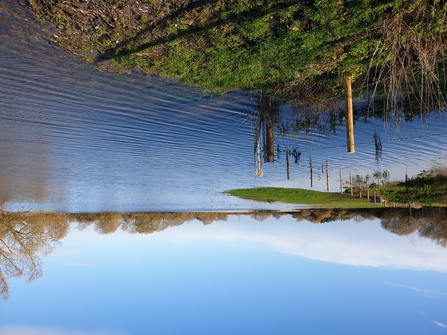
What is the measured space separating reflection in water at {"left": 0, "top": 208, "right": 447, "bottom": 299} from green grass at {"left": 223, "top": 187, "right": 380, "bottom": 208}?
5645 mm

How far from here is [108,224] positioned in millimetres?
39406

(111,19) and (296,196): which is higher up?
(111,19)

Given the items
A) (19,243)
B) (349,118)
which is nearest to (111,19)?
(349,118)

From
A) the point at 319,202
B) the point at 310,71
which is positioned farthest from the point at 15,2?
the point at 319,202

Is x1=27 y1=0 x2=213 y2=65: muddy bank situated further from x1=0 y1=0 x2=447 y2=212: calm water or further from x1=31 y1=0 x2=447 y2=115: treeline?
x1=0 y1=0 x2=447 y2=212: calm water

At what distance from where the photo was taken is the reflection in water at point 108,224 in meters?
20.5

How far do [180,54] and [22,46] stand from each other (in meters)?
4.28

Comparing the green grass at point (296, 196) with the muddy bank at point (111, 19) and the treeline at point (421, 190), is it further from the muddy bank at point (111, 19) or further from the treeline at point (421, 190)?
the muddy bank at point (111, 19)

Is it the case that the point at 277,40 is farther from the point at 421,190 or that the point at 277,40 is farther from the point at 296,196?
the point at 296,196

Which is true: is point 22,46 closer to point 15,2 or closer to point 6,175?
point 15,2

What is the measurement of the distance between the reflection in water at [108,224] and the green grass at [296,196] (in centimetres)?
564

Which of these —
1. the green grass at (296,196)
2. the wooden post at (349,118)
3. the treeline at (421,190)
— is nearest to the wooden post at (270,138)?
the wooden post at (349,118)

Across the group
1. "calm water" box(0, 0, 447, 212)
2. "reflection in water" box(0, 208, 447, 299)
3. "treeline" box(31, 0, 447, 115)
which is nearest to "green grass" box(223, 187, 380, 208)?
"calm water" box(0, 0, 447, 212)

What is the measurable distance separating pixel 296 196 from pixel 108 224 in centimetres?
2402
